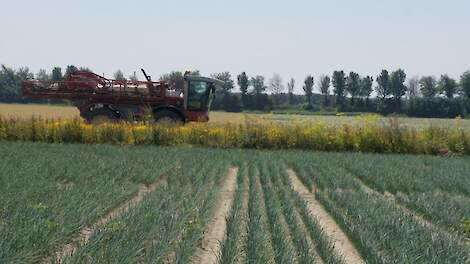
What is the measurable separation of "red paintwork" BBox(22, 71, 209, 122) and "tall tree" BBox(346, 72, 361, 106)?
64.3 metres

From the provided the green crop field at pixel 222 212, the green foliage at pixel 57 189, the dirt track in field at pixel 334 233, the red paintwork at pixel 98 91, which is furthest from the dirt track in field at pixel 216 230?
the red paintwork at pixel 98 91

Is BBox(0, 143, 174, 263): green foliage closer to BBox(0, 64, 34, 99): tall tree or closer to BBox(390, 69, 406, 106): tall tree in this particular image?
BBox(0, 64, 34, 99): tall tree

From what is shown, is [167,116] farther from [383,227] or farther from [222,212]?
[383,227]

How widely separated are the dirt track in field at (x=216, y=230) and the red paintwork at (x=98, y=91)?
11.0 meters

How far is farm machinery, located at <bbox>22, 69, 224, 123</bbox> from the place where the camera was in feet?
62.4

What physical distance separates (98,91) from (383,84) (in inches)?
2822

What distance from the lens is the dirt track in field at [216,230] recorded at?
4734 millimetres

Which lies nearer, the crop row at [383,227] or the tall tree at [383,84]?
the crop row at [383,227]

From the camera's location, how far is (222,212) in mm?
6762

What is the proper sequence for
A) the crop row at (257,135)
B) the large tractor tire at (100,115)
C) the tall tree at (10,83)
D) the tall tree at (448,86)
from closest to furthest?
the crop row at (257,135)
the large tractor tire at (100,115)
the tall tree at (10,83)
the tall tree at (448,86)

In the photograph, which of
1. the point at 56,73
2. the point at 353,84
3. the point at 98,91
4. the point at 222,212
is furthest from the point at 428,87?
the point at 222,212

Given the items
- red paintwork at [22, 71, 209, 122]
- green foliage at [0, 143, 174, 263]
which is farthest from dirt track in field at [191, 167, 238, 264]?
red paintwork at [22, 71, 209, 122]

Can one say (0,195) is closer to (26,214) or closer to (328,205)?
(26,214)

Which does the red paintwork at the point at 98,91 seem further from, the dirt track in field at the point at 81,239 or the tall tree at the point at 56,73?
the tall tree at the point at 56,73
